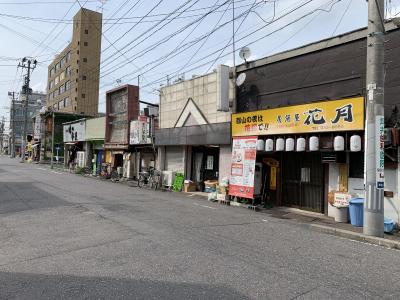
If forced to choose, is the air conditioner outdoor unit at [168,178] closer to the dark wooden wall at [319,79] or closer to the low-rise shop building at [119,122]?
the low-rise shop building at [119,122]

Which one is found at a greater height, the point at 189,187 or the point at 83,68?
the point at 83,68

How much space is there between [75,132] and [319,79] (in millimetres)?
32765

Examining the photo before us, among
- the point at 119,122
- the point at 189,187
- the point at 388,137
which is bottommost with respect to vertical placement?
the point at 189,187

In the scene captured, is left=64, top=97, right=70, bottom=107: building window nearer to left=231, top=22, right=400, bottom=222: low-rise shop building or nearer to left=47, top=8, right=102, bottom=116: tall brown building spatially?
left=47, top=8, right=102, bottom=116: tall brown building

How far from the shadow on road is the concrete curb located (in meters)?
5.40

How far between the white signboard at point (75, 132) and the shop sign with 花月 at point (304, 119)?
86.2 ft

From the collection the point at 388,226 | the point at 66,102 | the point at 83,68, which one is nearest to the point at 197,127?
the point at 388,226

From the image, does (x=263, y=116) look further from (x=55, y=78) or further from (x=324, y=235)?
(x=55, y=78)

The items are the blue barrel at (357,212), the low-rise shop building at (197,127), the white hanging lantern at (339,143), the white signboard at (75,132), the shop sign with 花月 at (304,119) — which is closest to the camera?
the blue barrel at (357,212)

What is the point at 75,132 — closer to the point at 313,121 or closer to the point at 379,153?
the point at 313,121

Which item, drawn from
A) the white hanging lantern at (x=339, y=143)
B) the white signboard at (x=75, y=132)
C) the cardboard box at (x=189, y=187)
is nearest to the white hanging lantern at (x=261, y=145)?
the white hanging lantern at (x=339, y=143)

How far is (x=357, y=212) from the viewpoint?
11156 mm

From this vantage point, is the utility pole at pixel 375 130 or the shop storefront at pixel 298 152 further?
the shop storefront at pixel 298 152

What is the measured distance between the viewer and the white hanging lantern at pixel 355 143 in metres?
11.6
